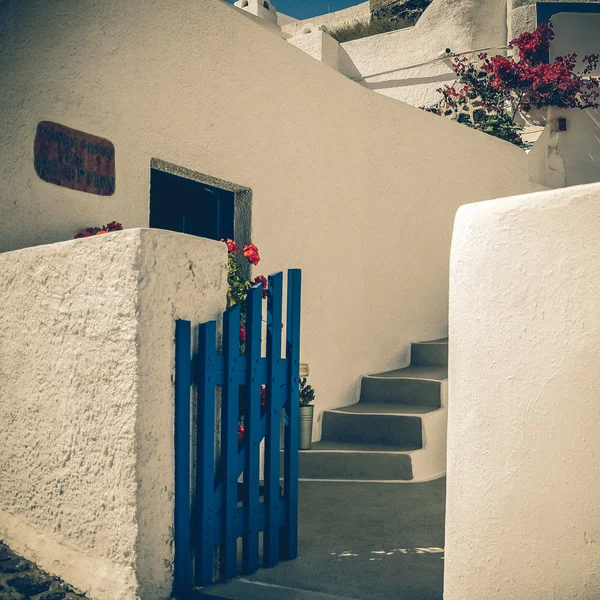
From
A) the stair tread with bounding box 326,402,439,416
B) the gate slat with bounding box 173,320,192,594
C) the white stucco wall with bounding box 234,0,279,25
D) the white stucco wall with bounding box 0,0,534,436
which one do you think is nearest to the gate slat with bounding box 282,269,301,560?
the gate slat with bounding box 173,320,192,594

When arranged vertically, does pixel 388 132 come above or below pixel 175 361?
above

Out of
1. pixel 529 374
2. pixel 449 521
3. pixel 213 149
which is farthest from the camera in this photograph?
pixel 213 149

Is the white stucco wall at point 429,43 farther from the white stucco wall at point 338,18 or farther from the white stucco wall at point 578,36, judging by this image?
the white stucco wall at point 338,18

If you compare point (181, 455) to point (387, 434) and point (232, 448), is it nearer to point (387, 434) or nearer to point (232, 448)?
point (232, 448)

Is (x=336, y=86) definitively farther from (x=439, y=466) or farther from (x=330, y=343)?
(x=439, y=466)

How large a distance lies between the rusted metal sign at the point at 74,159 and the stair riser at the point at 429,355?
13.4ft

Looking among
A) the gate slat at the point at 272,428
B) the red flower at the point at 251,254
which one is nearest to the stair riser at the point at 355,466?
the red flower at the point at 251,254

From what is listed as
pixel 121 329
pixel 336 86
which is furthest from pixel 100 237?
pixel 336 86

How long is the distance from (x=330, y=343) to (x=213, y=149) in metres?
2.13

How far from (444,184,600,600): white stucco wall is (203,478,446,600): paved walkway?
2.79 ft

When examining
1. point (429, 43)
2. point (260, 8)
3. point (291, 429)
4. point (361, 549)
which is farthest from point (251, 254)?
point (260, 8)

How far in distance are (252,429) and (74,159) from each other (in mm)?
1875

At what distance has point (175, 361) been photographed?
2977 millimetres

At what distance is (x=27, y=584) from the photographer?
2.97 m
